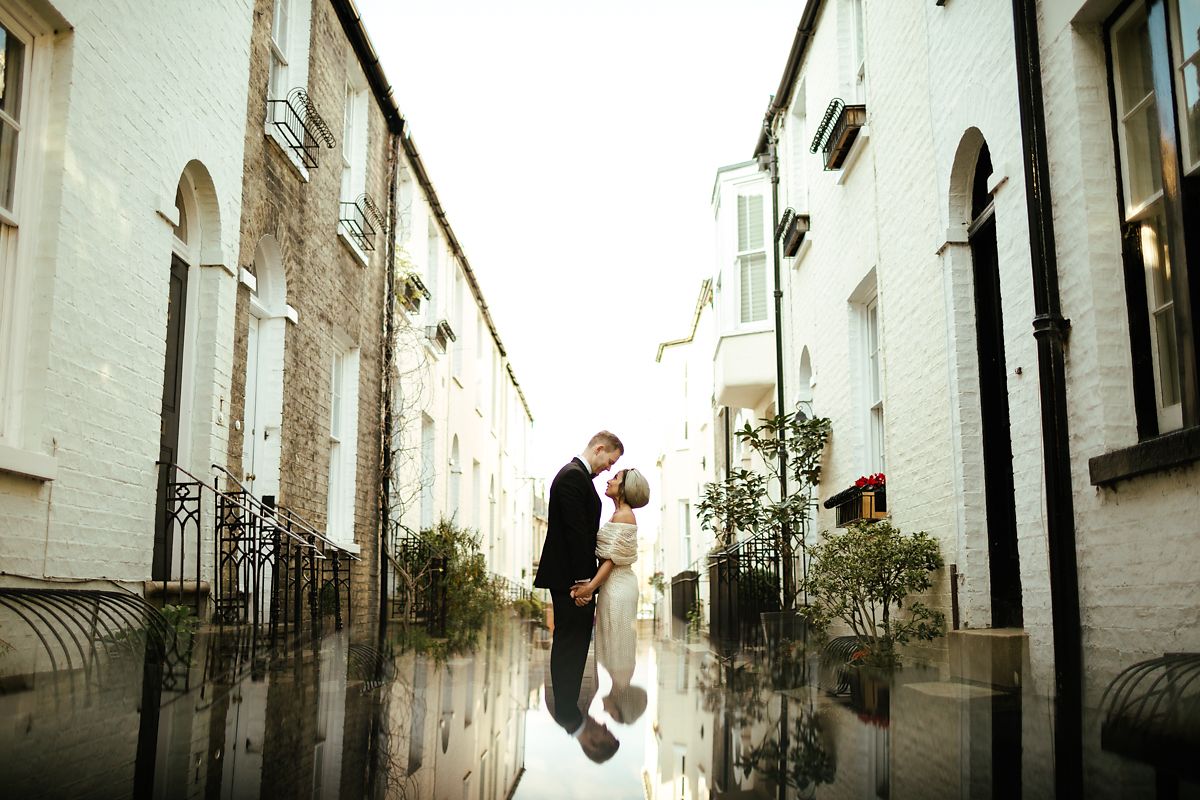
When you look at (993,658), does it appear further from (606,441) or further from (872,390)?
(872,390)

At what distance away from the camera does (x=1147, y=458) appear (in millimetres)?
4848

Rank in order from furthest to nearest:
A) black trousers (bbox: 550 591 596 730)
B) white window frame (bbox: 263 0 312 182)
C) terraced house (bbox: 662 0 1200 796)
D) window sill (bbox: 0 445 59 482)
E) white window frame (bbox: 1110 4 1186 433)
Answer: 1. white window frame (bbox: 263 0 312 182)
2. black trousers (bbox: 550 591 596 730)
3. window sill (bbox: 0 445 59 482)
4. white window frame (bbox: 1110 4 1186 433)
5. terraced house (bbox: 662 0 1200 796)

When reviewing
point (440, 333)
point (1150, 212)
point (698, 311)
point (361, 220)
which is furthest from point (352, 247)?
point (698, 311)

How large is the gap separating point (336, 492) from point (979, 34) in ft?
29.2

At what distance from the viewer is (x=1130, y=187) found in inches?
213

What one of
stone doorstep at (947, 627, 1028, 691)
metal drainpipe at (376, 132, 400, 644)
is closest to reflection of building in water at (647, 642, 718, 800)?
stone doorstep at (947, 627, 1028, 691)

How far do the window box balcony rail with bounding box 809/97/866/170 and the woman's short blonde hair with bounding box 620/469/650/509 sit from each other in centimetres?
521

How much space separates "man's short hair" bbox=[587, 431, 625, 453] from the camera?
6379 millimetres

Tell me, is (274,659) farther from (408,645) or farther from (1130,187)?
(1130,187)

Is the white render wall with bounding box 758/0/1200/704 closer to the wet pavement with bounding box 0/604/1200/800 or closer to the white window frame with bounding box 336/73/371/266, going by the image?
the wet pavement with bounding box 0/604/1200/800

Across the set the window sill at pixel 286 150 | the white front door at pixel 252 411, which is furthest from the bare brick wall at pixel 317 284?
the white front door at pixel 252 411

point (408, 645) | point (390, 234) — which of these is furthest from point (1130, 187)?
point (390, 234)

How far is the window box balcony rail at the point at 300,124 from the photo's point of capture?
10234 mm

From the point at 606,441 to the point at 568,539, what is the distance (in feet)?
2.02
